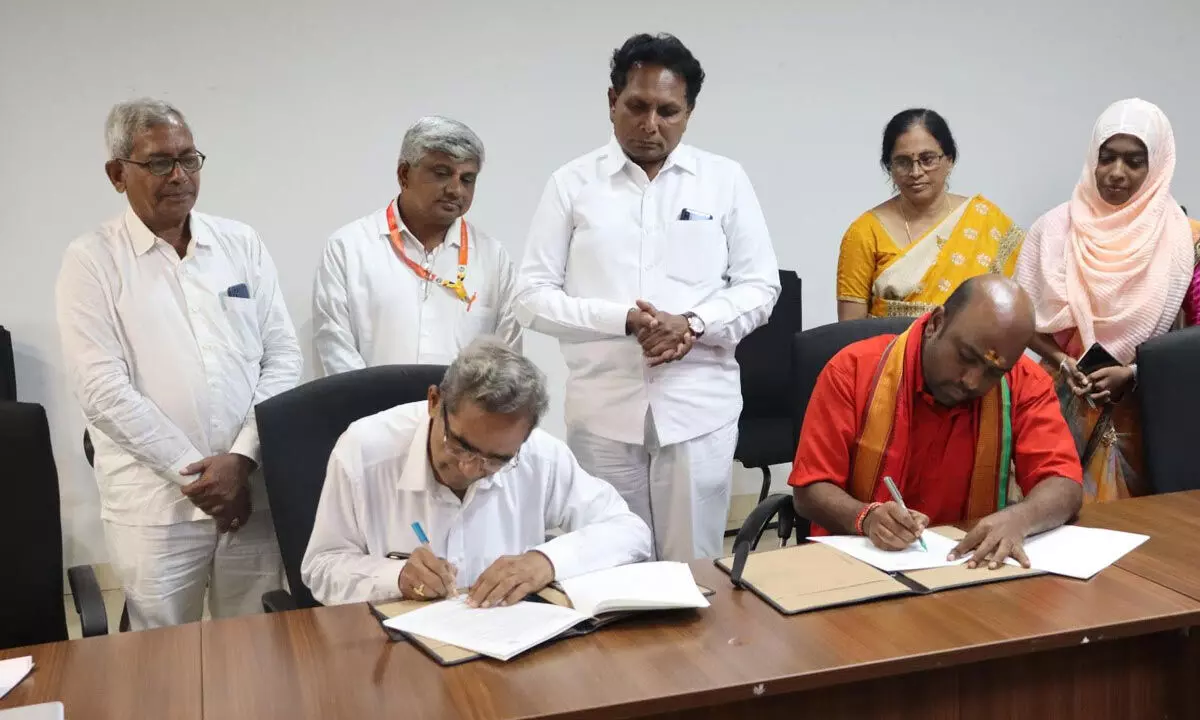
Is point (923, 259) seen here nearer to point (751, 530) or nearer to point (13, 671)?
point (751, 530)

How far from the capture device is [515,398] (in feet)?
6.21

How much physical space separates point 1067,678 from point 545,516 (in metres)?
1.00

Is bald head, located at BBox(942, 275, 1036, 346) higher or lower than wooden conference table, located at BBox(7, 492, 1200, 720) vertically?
higher

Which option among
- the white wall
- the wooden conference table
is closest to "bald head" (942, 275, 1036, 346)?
the wooden conference table

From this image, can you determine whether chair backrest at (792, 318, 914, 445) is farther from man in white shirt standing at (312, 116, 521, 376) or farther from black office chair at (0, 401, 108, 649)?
black office chair at (0, 401, 108, 649)

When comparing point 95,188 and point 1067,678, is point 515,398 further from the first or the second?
point 95,188

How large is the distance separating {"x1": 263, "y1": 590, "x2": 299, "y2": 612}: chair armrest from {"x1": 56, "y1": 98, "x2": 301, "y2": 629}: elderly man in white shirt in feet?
1.49

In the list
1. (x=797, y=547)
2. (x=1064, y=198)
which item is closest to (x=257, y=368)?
(x=797, y=547)

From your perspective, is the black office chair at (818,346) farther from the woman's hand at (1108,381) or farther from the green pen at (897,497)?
the woman's hand at (1108,381)

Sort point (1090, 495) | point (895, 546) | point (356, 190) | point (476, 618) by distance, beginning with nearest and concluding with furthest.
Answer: point (476, 618) → point (895, 546) → point (1090, 495) → point (356, 190)

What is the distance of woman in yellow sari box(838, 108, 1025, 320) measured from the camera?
3.19m

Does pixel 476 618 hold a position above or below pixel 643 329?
below

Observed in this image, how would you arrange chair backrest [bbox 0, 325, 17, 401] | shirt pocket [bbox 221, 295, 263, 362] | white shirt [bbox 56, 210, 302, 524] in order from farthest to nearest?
chair backrest [bbox 0, 325, 17, 401]
shirt pocket [bbox 221, 295, 263, 362]
white shirt [bbox 56, 210, 302, 524]

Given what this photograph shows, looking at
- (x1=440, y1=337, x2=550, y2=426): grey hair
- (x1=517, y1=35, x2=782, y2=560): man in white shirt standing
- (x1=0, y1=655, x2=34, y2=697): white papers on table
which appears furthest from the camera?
(x1=517, y1=35, x2=782, y2=560): man in white shirt standing
